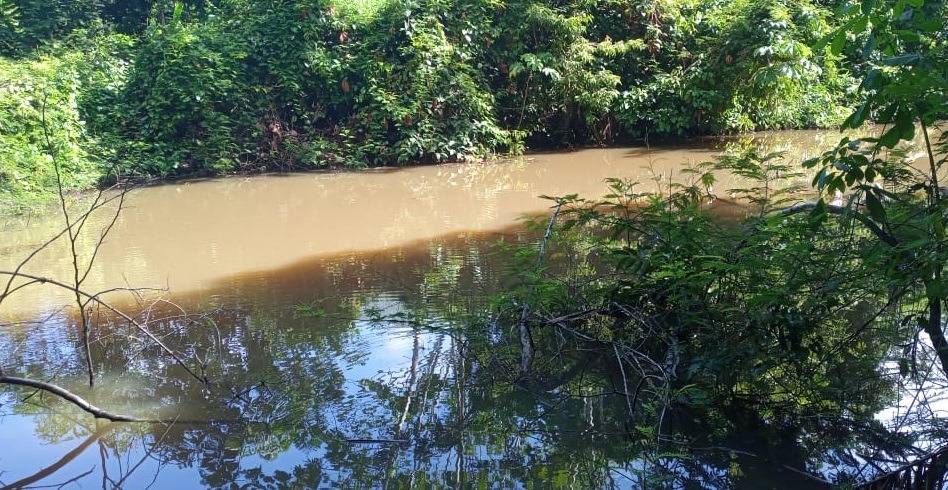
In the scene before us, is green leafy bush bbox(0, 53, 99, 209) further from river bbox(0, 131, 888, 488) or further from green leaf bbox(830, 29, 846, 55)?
green leaf bbox(830, 29, 846, 55)

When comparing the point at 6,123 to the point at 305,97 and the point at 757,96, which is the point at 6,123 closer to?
the point at 305,97

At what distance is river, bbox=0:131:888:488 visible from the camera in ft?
10.4

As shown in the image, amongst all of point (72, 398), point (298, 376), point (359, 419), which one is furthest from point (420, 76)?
point (72, 398)

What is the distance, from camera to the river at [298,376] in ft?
10.4

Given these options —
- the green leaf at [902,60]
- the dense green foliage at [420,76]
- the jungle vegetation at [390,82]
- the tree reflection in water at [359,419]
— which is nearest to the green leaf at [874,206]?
the green leaf at [902,60]

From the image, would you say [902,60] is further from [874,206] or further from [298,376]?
[298,376]

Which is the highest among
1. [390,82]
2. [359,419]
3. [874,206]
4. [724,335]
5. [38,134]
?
[390,82]

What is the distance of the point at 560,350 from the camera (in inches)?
156

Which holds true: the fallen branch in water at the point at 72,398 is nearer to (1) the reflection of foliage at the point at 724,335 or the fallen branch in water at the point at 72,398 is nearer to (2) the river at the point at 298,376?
(2) the river at the point at 298,376

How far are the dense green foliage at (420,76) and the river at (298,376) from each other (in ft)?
16.1

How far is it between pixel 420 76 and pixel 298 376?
10036mm

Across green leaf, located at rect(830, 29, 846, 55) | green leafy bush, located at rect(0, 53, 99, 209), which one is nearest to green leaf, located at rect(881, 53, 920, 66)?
green leaf, located at rect(830, 29, 846, 55)

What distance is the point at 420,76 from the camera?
1339 cm

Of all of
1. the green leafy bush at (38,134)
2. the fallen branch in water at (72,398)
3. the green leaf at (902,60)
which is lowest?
the fallen branch in water at (72,398)
